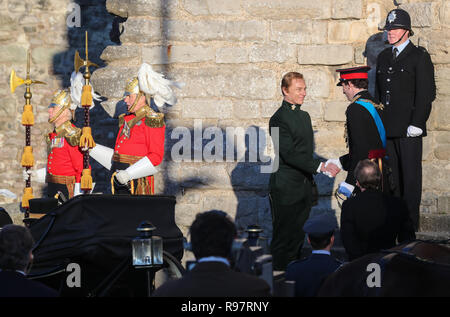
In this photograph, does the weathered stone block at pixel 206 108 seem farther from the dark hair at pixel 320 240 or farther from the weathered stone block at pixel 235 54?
the dark hair at pixel 320 240

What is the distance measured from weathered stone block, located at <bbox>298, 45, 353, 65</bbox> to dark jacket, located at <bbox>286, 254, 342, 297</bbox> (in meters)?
3.71

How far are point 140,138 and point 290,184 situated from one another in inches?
57.0

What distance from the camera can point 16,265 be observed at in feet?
12.5

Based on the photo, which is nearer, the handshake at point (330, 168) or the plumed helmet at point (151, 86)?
the handshake at point (330, 168)

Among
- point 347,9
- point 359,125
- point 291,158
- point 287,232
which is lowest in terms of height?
point 287,232

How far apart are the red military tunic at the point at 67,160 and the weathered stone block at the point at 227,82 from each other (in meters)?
1.18

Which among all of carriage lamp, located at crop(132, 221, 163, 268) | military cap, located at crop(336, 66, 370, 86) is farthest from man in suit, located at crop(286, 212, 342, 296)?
military cap, located at crop(336, 66, 370, 86)

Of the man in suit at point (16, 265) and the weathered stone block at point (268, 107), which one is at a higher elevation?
the weathered stone block at point (268, 107)

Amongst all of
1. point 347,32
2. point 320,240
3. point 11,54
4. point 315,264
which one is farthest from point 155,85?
point 11,54

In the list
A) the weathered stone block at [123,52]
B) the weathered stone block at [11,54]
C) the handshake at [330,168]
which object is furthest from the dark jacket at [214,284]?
the weathered stone block at [11,54]

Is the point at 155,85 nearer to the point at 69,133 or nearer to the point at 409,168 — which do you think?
the point at 69,133

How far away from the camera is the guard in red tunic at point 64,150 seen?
26.8 feet
